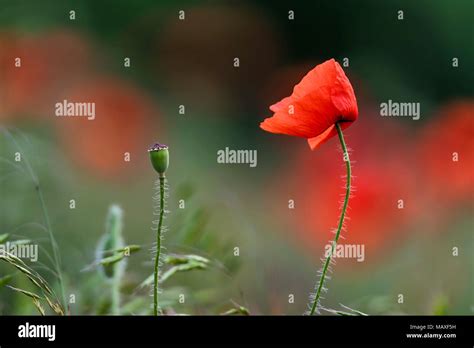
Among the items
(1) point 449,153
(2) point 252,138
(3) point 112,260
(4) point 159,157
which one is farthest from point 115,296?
(1) point 449,153

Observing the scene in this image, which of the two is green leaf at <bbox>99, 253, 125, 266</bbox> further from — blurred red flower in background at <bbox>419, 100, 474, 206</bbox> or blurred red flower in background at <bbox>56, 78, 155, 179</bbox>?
blurred red flower in background at <bbox>419, 100, 474, 206</bbox>

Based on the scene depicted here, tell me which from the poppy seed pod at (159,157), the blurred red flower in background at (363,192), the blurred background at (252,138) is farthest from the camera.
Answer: the blurred red flower in background at (363,192)

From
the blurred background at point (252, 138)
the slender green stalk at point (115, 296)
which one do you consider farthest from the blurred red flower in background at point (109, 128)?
the slender green stalk at point (115, 296)

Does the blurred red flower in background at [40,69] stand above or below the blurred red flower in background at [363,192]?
above

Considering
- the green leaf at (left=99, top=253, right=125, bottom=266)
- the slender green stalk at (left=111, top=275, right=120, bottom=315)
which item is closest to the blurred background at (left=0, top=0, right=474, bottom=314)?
the slender green stalk at (left=111, top=275, right=120, bottom=315)

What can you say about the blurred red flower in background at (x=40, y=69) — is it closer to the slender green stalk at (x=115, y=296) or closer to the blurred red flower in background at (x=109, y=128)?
the blurred red flower in background at (x=109, y=128)

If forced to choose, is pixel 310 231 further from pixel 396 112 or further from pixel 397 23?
pixel 397 23
